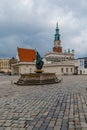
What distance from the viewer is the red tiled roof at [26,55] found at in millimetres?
88312

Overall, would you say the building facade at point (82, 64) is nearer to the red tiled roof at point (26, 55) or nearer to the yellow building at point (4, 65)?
the red tiled roof at point (26, 55)

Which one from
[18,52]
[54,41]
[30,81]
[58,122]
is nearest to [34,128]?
[58,122]

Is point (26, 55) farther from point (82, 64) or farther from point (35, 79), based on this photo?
point (35, 79)

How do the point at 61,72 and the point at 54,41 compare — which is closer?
the point at 61,72

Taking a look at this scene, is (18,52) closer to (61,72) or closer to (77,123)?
(61,72)

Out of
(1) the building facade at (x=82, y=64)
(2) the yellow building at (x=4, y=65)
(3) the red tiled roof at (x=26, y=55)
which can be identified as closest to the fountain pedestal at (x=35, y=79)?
(3) the red tiled roof at (x=26, y=55)

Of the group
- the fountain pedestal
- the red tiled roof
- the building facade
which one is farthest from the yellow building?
the fountain pedestal

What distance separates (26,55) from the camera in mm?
90062

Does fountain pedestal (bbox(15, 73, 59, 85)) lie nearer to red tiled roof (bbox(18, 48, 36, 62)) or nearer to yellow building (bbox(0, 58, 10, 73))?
red tiled roof (bbox(18, 48, 36, 62))

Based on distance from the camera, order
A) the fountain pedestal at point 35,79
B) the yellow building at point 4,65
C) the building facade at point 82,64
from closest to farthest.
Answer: the fountain pedestal at point 35,79 → the building facade at point 82,64 → the yellow building at point 4,65

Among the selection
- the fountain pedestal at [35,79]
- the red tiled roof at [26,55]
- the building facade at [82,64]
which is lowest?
the fountain pedestal at [35,79]

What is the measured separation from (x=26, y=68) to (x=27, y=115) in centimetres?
7750

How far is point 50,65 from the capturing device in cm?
8594

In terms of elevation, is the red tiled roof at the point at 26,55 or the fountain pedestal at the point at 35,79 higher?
the red tiled roof at the point at 26,55
